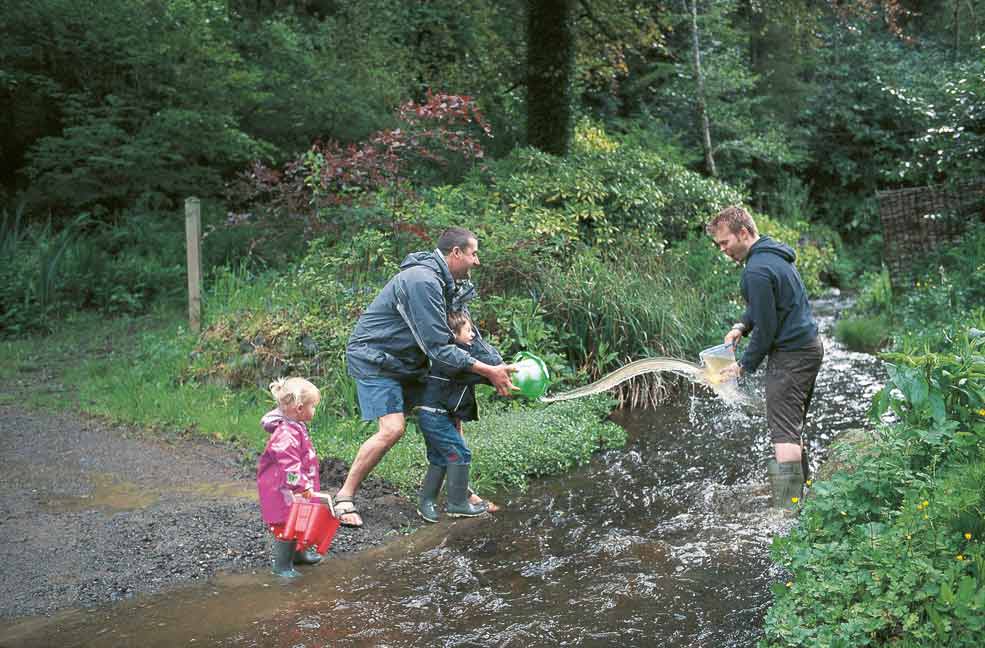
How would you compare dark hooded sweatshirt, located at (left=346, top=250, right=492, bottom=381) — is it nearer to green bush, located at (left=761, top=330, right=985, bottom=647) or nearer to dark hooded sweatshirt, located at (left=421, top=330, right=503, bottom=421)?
dark hooded sweatshirt, located at (left=421, top=330, right=503, bottom=421)

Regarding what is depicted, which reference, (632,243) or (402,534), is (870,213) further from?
(402,534)

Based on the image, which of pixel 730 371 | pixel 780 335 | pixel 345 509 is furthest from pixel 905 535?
pixel 345 509

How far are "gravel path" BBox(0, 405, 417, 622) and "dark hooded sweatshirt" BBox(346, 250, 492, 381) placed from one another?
3.65 feet

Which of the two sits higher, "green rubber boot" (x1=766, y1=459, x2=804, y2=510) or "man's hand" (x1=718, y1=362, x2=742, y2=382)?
"man's hand" (x1=718, y1=362, x2=742, y2=382)

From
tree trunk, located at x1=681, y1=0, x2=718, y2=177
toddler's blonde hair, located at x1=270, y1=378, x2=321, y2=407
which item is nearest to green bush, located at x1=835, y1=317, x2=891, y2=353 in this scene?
tree trunk, located at x1=681, y1=0, x2=718, y2=177

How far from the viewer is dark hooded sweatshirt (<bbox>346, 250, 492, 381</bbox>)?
20.0 feet

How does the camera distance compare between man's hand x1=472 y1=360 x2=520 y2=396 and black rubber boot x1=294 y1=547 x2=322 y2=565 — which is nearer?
black rubber boot x1=294 y1=547 x2=322 y2=565

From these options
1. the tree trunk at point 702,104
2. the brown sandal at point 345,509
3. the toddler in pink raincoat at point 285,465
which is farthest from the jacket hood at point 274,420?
the tree trunk at point 702,104

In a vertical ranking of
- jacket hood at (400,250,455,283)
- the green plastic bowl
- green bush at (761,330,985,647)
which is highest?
jacket hood at (400,250,455,283)

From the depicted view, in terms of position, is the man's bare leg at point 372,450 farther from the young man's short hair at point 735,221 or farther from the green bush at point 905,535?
the green bush at point 905,535

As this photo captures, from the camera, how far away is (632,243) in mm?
12242

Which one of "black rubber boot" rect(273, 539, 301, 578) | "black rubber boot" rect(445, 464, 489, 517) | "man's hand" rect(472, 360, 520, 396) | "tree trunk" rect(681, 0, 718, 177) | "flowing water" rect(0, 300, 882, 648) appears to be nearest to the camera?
"flowing water" rect(0, 300, 882, 648)

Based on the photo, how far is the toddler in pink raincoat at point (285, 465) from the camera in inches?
212

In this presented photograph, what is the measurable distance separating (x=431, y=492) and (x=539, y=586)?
56.9 inches
